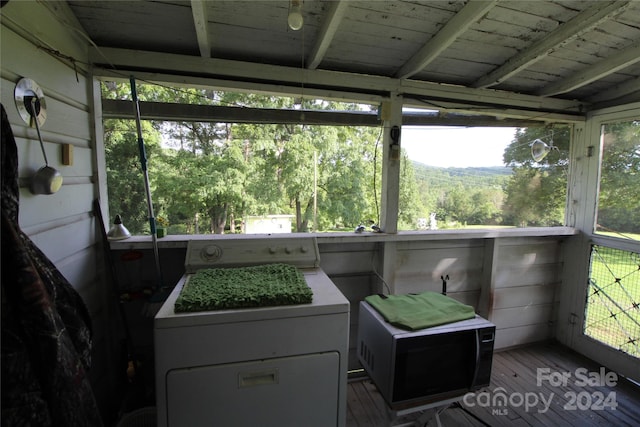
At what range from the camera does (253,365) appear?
116cm

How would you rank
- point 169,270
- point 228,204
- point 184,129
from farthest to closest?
point 228,204 → point 184,129 → point 169,270

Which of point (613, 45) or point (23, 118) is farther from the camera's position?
point (613, 45)

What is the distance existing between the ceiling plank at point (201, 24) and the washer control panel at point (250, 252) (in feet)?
3.48

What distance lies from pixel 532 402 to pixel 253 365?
2096 mm

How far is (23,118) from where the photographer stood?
109 centimetres

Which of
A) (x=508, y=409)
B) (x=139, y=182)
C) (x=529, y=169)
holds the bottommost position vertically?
(x=508, y=409)

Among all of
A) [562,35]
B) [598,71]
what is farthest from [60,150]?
[598,71]

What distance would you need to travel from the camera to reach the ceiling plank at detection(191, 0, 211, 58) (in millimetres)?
1307

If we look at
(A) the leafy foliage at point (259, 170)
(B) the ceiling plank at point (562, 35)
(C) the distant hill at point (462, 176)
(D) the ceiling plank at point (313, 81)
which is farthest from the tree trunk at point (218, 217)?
(B) the ceiling plank at point (562, 35)

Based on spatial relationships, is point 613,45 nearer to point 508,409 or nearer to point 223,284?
point 508,409

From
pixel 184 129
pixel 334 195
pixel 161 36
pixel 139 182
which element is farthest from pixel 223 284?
pixel 334 195

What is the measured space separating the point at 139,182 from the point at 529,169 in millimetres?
3688

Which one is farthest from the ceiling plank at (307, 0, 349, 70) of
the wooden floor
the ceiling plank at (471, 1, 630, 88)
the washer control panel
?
the wooden floor

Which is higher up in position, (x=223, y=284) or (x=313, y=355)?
(x=223, y=284)
